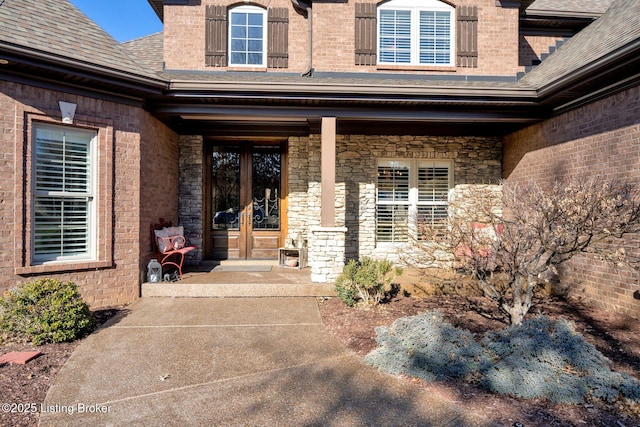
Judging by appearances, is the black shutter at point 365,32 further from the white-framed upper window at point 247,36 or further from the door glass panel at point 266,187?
the door glass panel at point 266,187

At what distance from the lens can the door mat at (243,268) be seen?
23.0ft

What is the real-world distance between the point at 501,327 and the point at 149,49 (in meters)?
8.85

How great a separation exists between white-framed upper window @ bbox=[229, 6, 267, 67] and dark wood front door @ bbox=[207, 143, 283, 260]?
6.04 ft

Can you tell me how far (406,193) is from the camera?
7941 mm

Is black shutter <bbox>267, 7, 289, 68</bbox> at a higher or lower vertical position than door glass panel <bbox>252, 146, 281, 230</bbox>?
higher

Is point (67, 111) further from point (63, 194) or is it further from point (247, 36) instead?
point (247, 36)

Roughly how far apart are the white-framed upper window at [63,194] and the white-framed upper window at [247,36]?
3543mm

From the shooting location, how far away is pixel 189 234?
7629 millimetres

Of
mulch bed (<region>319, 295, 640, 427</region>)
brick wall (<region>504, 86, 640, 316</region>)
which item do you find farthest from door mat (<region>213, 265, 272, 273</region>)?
brick wall (<region>504, 86, 640, 316</region>)

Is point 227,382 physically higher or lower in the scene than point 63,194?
lower

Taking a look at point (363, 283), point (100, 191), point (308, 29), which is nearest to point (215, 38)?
point (308, 29)

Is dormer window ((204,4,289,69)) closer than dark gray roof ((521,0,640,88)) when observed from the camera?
No

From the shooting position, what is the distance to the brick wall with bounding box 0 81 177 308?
461cm

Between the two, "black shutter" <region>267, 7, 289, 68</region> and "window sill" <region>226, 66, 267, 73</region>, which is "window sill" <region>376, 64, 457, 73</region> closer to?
"black shutter" <region>267, 7, 289, 68</region>
